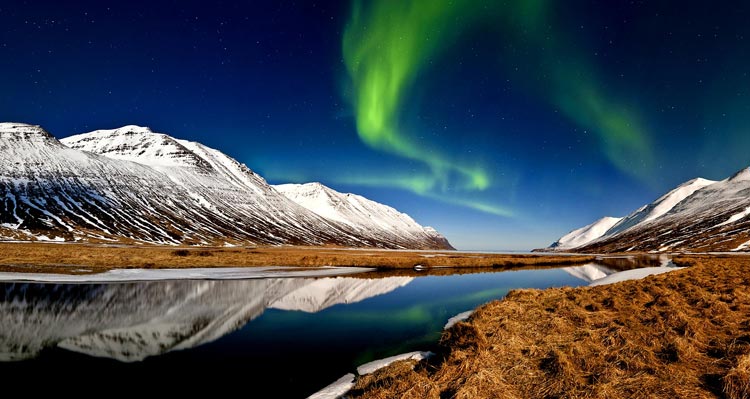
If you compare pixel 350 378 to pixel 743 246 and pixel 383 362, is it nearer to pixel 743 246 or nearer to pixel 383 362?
pixel 383 362

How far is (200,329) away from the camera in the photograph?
798 inches

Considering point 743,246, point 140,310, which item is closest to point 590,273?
point 140,310

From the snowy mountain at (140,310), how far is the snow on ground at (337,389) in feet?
29.3

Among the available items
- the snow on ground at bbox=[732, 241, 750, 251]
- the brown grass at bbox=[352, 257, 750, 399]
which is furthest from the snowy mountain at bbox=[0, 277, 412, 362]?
the snow on ground at bbox=[732, 241, 750, 251]

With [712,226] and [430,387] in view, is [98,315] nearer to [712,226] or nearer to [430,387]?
[430,387]

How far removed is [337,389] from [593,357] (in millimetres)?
8346

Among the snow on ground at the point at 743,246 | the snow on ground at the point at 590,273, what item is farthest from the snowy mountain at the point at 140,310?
the snow on ground at the point at 743,246

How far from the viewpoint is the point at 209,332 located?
778 inches

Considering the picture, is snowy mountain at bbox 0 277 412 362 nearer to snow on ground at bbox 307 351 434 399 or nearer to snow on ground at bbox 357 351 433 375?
snow on ground at bbox 307 351 434 399

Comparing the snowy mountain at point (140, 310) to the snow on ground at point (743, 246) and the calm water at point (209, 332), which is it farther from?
the snow on ground at point (743, 246)

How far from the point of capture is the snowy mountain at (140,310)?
17.1 m

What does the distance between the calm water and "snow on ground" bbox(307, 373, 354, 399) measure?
0.58 metres

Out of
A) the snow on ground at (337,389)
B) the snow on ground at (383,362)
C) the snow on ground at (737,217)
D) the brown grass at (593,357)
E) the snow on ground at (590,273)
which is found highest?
the snow on ground at (737,217)

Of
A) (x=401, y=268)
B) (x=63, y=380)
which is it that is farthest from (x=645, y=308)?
(x=401, y=268)
